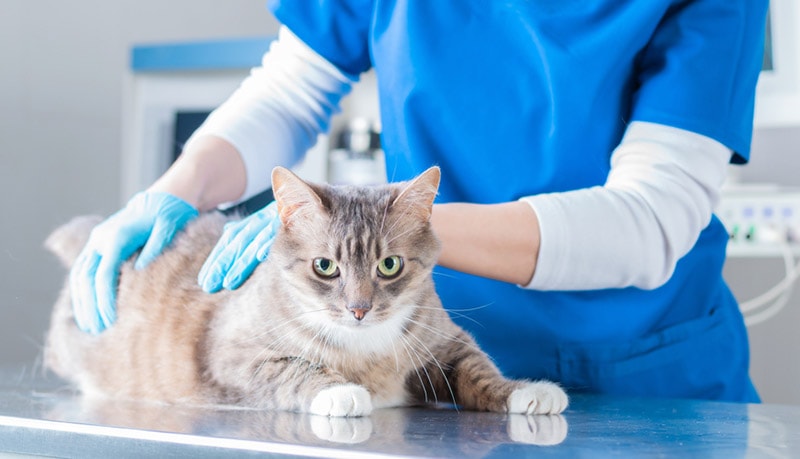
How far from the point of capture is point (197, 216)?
1422 millimetres

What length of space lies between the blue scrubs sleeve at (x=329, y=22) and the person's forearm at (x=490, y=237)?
484 mm

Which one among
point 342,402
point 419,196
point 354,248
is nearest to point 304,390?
point 342,402

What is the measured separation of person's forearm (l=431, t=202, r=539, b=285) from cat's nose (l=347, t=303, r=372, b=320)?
0.19 meters

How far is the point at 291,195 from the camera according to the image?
3.52 ft

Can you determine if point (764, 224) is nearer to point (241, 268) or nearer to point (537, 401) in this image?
point (537, 401)

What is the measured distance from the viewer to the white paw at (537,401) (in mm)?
1017

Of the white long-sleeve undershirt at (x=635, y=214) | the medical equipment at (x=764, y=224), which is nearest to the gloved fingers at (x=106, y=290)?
the white long-sleeve undershirt at (x=635, y=214)

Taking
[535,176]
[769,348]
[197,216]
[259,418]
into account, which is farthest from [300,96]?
[769,348]

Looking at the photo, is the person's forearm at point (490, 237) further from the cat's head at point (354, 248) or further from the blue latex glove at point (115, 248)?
the blue latex glove at point (115, 248)

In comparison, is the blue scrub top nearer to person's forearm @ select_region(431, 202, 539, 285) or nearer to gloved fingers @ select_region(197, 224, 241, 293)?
person's forearm @ select_region(431, 202, 539, 285)

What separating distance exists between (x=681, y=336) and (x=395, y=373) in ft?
1.87

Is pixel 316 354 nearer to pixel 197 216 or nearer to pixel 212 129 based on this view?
pixel 197 216

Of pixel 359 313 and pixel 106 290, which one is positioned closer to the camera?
pixel 359 313

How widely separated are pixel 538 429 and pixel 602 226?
0.40 m
